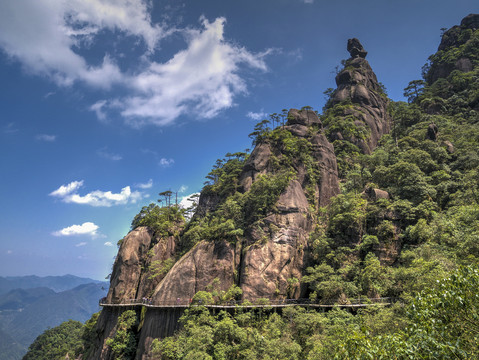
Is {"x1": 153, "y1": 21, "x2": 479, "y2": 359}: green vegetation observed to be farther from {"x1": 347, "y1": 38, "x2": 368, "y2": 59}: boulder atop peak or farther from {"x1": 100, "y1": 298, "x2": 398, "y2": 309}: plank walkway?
{"x1": 347, "y1": 38, "x2": 368, "y2": 59}: boulder atop peak

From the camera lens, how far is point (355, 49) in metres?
85.8

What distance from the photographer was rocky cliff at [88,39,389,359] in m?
33.1

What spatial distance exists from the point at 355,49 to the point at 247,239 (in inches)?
3034

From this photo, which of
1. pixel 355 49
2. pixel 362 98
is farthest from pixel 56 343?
pixel 355 49

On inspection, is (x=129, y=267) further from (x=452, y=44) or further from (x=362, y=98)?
(x=452, y=44)

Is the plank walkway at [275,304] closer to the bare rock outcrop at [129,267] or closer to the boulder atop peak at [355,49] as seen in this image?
the bare rock outcrop at [129,267]

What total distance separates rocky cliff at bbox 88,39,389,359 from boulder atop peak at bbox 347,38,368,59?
1746 inches

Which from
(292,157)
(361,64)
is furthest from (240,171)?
(361,64)

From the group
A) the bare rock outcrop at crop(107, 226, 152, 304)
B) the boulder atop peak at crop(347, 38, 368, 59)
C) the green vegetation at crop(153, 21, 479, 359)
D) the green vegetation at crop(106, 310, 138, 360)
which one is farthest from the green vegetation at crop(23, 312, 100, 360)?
the boulder atop peak at crop(347, 38, 368, 59)

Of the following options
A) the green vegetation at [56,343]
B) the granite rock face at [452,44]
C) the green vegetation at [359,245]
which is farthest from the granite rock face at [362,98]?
the green vegetation at [56,343]

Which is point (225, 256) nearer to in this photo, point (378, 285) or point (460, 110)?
point (378, 285)

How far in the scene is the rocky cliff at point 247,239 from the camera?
33.1 meters

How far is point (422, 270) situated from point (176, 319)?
25.0m

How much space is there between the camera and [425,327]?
9.25m
